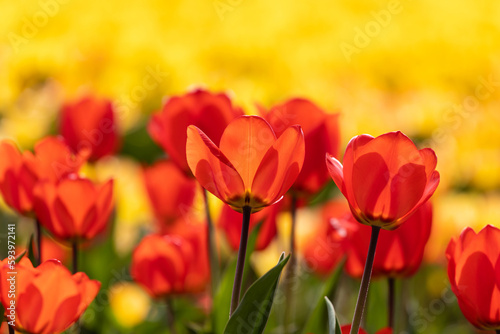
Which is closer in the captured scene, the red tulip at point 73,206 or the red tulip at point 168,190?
the red tulip at point 73,206

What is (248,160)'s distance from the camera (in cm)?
44

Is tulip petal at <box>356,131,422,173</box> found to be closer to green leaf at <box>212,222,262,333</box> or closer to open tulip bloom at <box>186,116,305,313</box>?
open tulip bloom at <box>186,116,305,313</box>

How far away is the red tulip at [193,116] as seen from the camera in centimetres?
60

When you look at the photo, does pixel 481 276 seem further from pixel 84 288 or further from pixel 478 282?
pixel 84 288

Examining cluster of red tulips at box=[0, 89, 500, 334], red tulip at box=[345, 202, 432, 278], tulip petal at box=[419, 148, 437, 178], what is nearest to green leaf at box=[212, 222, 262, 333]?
cluster of red tulips at box=[0, 89, 500, 334]

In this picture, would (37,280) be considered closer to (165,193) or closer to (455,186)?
(165,193)

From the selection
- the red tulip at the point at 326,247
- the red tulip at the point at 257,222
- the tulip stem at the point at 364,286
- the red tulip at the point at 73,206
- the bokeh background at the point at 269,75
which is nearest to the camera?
the tulip stem at the point at 364,286

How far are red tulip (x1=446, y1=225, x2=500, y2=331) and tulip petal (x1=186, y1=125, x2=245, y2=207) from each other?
0.16 metres

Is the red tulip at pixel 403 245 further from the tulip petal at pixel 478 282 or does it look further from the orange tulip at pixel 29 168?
the orange tulip at pixel 29 168

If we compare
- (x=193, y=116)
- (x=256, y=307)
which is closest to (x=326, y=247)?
(x=193, y=116)

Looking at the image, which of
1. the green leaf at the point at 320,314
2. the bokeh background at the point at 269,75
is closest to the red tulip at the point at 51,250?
the bokeh background at the point at 269,75

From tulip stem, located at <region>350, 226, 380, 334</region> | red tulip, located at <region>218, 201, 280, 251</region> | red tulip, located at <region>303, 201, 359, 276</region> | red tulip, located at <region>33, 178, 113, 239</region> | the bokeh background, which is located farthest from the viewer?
the bokeh background

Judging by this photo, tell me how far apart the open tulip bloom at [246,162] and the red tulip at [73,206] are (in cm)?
15

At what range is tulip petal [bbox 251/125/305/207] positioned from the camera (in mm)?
435
